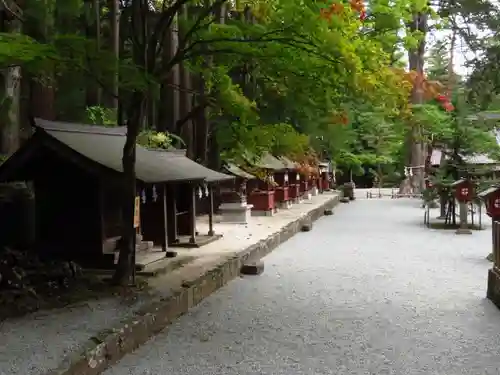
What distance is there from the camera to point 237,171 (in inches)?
728

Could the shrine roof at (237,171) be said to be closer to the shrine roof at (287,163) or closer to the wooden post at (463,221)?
the shrine roof at (287,163)

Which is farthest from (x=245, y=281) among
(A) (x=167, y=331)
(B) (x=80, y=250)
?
(A) (x=167, y=331)

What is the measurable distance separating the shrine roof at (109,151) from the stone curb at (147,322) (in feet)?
5.52

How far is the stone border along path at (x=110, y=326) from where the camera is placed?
5156 mm

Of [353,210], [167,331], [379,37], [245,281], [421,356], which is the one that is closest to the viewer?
[421,356]

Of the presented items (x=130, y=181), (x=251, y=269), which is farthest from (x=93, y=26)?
(x=251, y=269)

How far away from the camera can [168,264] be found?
1000cm

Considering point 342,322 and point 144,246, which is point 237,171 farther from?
point 342,322

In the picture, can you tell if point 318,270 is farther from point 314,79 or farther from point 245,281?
point 314,79

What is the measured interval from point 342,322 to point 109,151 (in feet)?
15.3

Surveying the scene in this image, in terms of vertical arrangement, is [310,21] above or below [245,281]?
above

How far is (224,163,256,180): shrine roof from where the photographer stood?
18234mm

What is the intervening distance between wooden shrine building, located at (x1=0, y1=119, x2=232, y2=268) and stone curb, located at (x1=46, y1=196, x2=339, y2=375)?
5.43ft

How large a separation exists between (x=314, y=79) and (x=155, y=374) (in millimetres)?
5182
